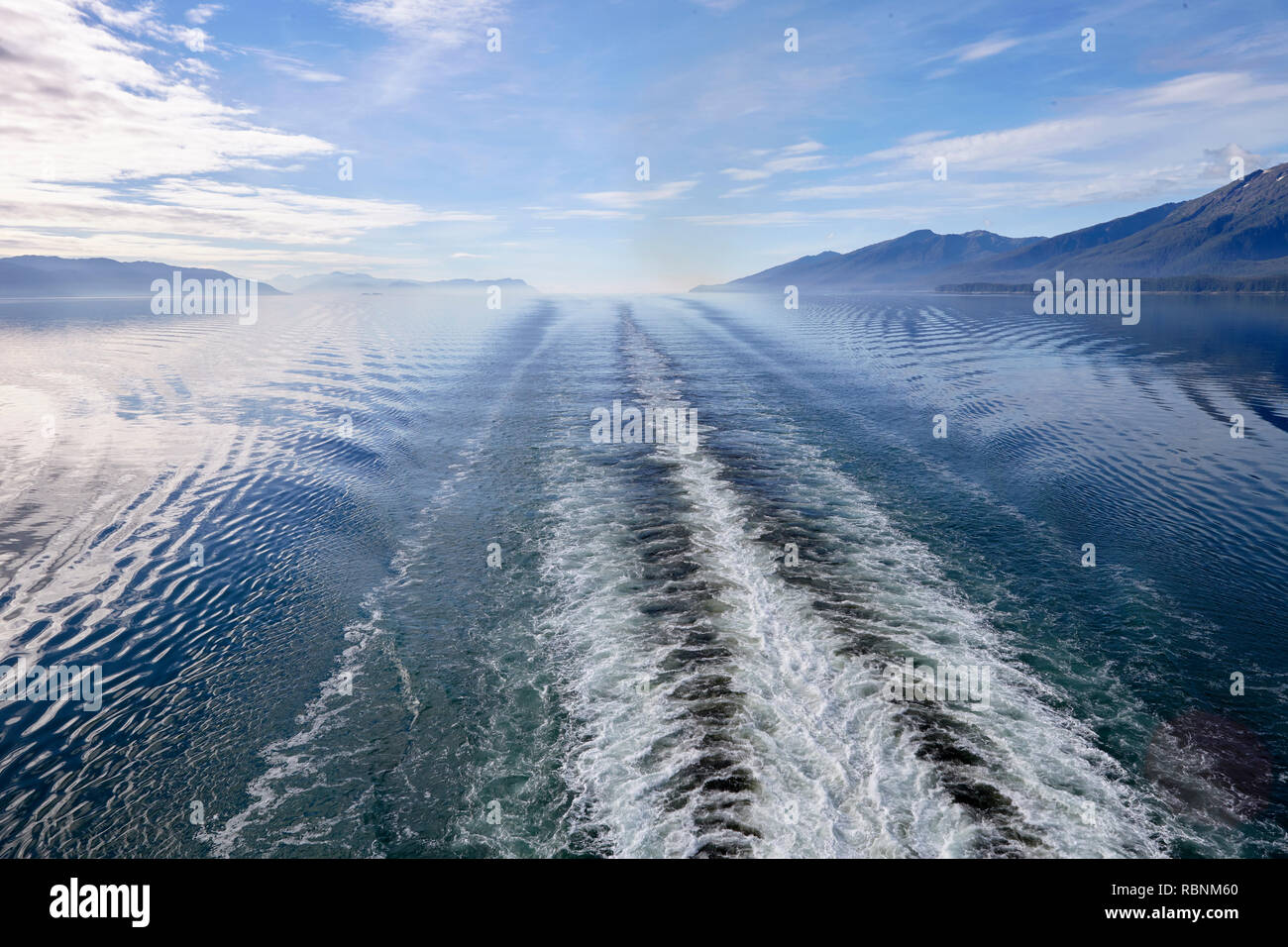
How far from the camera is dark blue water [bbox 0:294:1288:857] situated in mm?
11203

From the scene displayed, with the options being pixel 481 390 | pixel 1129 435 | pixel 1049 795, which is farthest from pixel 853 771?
pixel 481 390

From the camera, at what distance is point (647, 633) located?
54.2 feet

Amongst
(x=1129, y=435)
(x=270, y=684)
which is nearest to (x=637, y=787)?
(x=270, y=684)

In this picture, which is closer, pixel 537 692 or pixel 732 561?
pixel 537 692

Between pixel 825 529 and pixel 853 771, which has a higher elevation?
pixel 825 529

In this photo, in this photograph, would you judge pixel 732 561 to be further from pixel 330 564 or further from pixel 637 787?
pixel 330 564

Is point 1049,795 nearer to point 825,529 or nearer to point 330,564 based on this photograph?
point 825,529

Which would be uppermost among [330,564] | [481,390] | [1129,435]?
[481,390]

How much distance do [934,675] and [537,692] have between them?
8.47 metres

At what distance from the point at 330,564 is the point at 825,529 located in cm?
1567

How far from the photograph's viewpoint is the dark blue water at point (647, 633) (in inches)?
441

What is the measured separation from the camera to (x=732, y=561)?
20.0 metres
